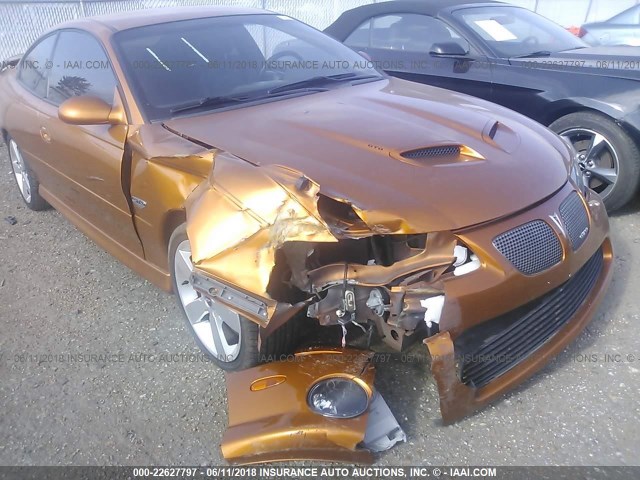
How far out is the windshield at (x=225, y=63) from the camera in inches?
115

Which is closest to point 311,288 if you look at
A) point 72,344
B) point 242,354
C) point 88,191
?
point 242,354

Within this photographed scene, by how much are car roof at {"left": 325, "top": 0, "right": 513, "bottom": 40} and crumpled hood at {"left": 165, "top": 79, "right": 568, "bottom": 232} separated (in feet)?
7.51

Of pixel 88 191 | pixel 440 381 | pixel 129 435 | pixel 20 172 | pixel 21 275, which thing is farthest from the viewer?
pixel 20 172

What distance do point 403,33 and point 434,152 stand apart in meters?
3.20

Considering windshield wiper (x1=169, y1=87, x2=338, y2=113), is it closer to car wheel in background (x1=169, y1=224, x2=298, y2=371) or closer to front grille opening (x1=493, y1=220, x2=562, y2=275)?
car wheel in background (x1=169, y1=224, x2=298, y2=371)

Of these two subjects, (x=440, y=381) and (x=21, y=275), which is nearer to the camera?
(x=440, y=381)

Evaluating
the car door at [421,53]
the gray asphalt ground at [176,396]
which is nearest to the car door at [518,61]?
the car door at [421,53]

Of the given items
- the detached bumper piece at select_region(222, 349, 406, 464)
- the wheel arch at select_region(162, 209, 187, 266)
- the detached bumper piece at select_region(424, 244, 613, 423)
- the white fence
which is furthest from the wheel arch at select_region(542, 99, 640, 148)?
the white fence

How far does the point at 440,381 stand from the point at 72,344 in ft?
6.58

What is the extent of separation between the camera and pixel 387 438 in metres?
2.18

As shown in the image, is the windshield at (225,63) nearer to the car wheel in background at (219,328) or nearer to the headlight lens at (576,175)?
the car wheel in background at (219,328)

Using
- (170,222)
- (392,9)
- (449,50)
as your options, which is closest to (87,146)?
(170,222)

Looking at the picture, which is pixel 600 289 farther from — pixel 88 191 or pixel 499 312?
pixel 88 191

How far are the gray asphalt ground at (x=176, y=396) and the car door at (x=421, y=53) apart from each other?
2.00 meters
